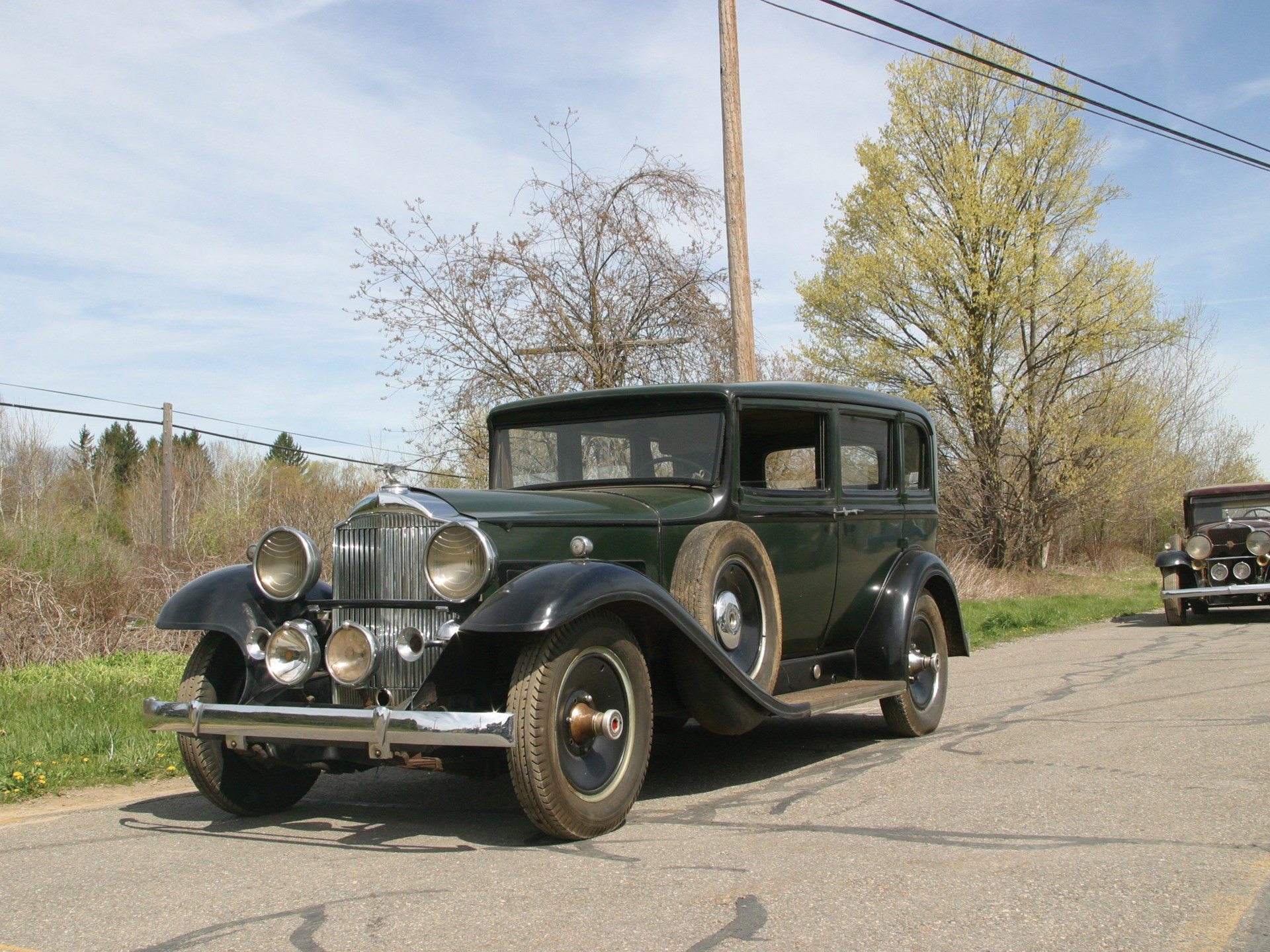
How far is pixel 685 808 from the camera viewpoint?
4582 mm

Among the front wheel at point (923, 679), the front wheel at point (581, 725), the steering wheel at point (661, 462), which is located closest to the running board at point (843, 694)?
the front wheel at point (923, 679)

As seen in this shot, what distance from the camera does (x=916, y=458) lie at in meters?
7.12

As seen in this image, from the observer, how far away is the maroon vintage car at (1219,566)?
13.5 metres

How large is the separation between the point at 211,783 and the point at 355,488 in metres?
8.76

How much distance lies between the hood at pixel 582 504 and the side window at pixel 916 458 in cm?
215

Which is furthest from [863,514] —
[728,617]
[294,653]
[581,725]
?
[294,653]

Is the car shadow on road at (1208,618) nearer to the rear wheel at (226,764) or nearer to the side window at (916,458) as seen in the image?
the side window at (916,458)

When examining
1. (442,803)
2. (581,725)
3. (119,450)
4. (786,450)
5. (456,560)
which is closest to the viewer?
(581,725)

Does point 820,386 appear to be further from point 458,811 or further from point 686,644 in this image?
point 458,811

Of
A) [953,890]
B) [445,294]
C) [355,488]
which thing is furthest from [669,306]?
[953,890]

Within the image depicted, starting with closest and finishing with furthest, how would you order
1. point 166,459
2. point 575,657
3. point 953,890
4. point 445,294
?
point 953,890
point 575,657
point 445,294
point 166,459

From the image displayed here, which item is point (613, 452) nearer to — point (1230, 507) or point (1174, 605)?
point (1174, 605)

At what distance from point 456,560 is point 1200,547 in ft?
39.8

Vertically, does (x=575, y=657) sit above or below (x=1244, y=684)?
above
